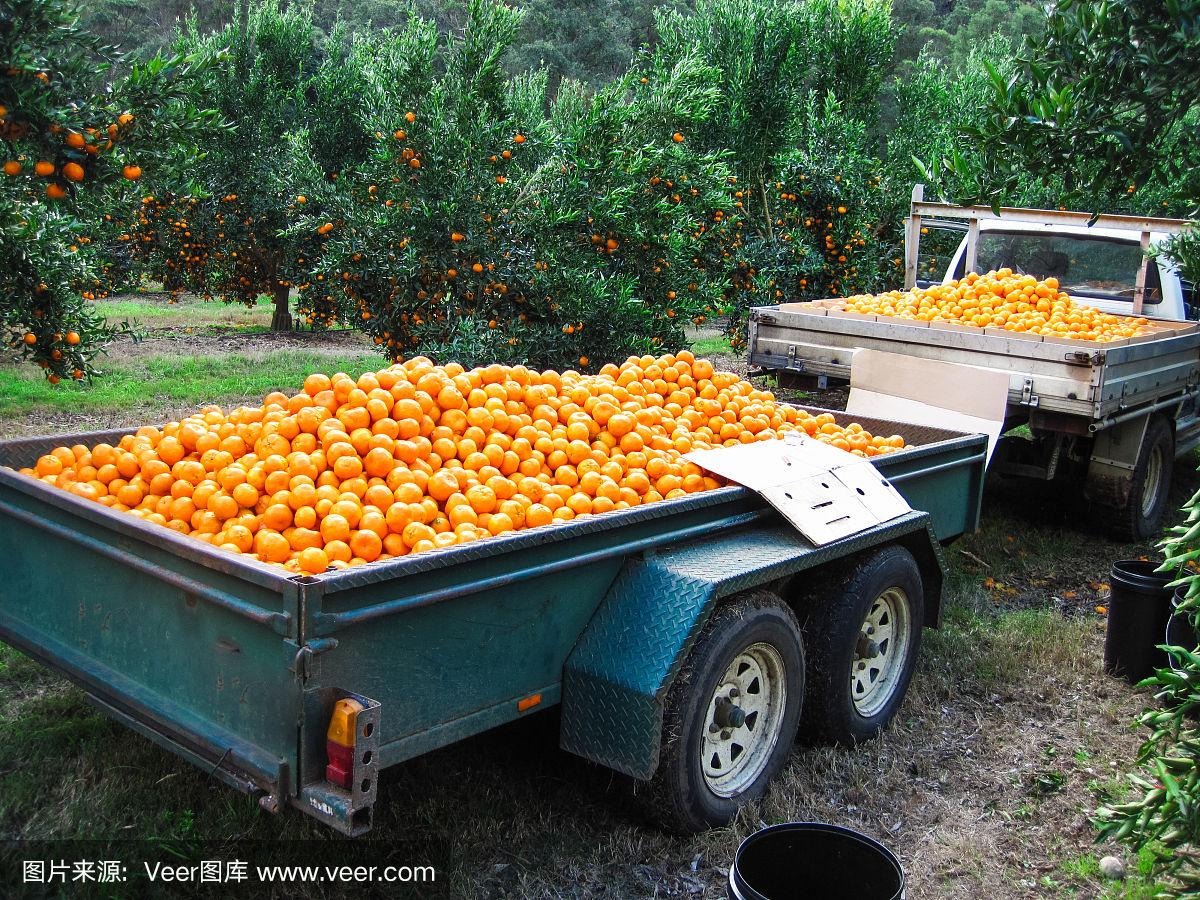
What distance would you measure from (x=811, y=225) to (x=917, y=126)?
440 cm

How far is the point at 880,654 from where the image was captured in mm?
4703

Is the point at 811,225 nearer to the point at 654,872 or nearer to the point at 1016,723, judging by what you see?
the point at 1016,723

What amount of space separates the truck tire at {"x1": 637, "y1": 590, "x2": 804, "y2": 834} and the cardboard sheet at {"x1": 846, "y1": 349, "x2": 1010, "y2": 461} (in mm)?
3126

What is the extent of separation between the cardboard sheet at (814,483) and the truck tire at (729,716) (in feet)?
1.32

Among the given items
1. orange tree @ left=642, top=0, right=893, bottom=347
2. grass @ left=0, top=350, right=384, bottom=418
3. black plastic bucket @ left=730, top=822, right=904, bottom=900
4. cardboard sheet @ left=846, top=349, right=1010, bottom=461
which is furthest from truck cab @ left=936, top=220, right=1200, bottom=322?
grass @ left=0, top=350, right=384, bottom=418

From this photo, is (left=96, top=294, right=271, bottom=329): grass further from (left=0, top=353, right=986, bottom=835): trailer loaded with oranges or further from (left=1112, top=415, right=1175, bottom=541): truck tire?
(left=1112, top=415, right=1175, bottom=541): truck tire

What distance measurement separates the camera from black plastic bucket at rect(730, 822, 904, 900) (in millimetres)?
2869

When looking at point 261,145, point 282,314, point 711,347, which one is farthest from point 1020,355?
point 282,314

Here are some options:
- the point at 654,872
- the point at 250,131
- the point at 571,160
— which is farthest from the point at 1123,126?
the point at 250,131

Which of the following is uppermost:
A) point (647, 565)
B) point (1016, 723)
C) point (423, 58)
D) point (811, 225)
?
point (423, 58)

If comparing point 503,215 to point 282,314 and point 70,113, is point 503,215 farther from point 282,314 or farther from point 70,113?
point 282,314

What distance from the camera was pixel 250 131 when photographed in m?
14.4

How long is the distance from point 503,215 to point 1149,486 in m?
5.92

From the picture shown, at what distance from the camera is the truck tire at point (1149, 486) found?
7.51m
